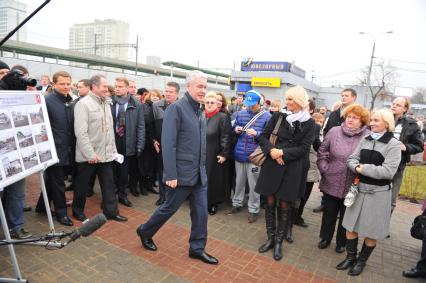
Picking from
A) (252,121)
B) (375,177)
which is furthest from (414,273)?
(252,121)

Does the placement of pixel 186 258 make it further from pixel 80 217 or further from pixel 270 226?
pixel 80 217

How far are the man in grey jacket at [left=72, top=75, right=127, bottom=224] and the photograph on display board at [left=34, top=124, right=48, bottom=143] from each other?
2.38 feet

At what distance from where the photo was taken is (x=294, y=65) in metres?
40.4

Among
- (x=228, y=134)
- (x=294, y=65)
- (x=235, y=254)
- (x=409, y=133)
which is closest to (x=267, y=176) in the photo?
(x=235, y=254)

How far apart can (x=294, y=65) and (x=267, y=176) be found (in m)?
39.7

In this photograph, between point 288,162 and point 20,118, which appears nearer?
point 20,118

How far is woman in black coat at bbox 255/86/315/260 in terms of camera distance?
11.9 ft

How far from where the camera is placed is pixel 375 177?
10.7 feet

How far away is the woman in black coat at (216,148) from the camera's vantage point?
16.3 feet

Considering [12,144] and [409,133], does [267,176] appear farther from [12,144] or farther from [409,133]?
[12,144]

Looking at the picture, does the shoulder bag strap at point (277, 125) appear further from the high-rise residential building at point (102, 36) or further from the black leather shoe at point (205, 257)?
the high-rise residential building at point (102, 36)

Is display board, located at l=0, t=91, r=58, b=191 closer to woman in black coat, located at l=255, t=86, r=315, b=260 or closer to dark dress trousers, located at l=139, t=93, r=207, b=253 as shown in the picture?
dark dress trousers, located at l=139, t=93, r=207, b=253

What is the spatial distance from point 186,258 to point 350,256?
2.08 m

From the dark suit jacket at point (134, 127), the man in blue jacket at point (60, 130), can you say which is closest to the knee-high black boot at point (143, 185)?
the dark suit jacket at point (134, 127)
